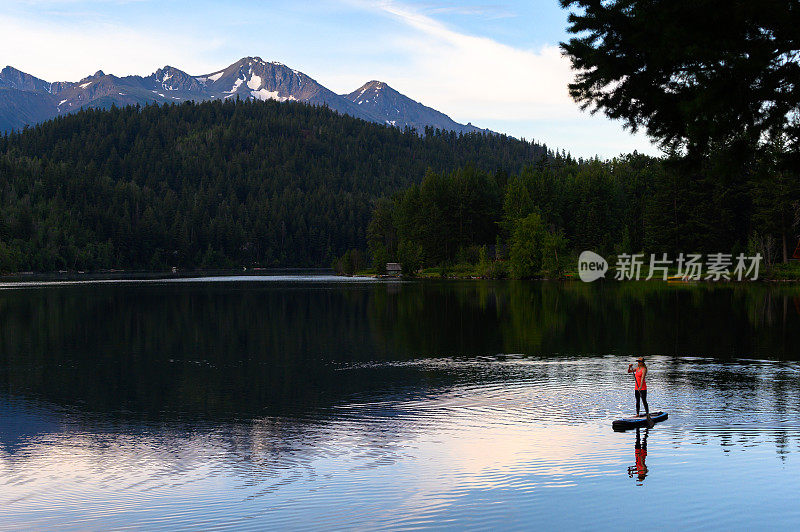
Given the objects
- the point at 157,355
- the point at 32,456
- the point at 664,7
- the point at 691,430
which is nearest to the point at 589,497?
the point at 691,430

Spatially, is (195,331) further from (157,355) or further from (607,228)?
(607,228)

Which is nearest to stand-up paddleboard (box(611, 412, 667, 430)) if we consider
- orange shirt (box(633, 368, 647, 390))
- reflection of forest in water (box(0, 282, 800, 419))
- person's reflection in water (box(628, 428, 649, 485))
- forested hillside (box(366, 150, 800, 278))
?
person's reflection in water (box(628, 428, 649, 485))

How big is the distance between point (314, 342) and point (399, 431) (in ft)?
83.7

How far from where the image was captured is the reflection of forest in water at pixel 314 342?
101ft

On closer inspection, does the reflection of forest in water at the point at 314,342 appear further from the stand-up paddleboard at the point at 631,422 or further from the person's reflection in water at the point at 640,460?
the person's reflection in water at the point at 640,460

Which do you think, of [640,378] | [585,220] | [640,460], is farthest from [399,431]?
[585,220]

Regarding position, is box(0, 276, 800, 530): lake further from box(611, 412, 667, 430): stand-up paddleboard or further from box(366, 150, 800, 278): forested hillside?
box(366, 150, 800, 278): forested hillside

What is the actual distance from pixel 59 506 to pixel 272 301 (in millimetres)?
73032

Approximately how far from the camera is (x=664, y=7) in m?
15.1

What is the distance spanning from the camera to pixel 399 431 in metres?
23.0

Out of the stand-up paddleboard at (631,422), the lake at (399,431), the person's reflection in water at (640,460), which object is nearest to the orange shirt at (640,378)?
the stand-up paddleboard at (631,422)

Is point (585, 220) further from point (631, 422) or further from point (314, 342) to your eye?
point (631, 422)

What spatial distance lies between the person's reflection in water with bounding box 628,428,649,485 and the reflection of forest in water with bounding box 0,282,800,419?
33.5 ft

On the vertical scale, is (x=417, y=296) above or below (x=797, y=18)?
below
